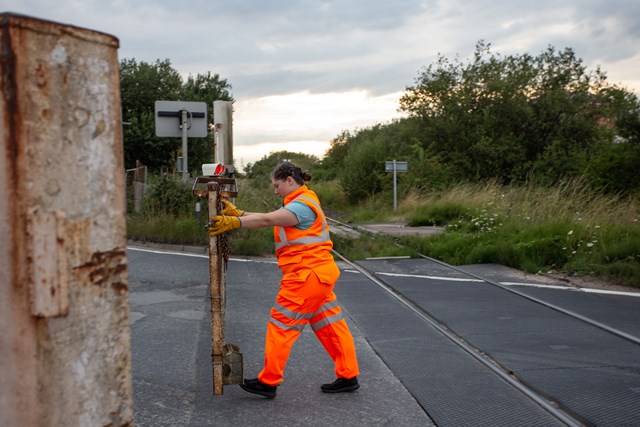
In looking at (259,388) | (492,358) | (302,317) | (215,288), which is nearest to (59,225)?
(215,288)

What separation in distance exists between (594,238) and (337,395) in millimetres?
7827

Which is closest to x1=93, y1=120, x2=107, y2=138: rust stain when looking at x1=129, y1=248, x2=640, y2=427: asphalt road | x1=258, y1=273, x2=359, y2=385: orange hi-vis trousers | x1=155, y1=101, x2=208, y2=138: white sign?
x1=129, y1=248, x2=640, y2=427: asphalt road

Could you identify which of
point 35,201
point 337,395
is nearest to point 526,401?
point 337,395

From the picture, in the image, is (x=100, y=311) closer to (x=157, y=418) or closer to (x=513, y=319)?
(x=157, y=418)

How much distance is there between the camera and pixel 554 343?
235 inches

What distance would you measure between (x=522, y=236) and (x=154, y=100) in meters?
34.6

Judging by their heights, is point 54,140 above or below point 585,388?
above

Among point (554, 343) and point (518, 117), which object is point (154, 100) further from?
point (554, 343)

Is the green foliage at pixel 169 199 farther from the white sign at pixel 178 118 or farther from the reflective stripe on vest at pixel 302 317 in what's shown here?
the reflective stripe on vest at pixel 302 317

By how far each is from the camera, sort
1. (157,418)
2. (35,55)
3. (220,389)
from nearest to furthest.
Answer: (35,55) → (157,418) → (220,389)

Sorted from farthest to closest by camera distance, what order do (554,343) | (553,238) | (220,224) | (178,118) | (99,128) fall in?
(178,118) < (553,238) < (554,343) < (220,224) < (99,128)

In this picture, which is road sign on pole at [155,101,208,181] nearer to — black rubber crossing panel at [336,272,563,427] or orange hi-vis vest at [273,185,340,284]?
black rubber crossing panel at [336,272,563,427]

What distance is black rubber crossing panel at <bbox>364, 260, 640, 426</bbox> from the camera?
14.6 feet

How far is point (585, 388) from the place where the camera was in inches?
184
